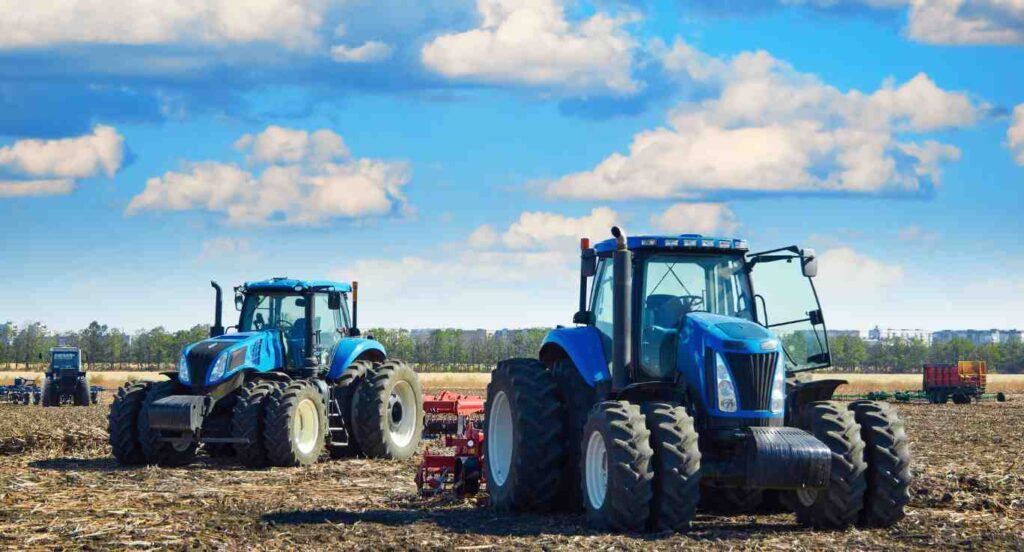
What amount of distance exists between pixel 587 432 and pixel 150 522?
4.46 meters

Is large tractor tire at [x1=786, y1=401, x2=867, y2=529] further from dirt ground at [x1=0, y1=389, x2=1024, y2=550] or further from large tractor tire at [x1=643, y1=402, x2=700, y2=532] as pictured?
large tractor tire at [x1=643, y1=402, x2=700, y2=532]

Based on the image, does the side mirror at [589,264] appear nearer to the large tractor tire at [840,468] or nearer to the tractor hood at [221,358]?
the large tractor tire at [840,468]

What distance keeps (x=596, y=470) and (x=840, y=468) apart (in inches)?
88.7

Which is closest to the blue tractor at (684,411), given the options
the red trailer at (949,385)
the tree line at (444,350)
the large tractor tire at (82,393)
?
the large tractor tire at (82,393)

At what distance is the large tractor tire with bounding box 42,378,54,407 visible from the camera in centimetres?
4391

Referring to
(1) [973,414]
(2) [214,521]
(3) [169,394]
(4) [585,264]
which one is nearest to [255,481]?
(3) [169,394]

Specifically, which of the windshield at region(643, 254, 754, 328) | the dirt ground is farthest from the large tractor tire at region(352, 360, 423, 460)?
the windshield at region(643, 254, 754, 328)

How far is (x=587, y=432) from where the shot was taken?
1214 centimetres

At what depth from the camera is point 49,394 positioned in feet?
144

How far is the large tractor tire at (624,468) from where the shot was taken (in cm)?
1124

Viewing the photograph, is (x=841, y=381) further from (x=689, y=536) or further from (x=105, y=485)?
(x=105, y=485)

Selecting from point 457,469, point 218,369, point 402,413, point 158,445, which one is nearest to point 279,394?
point 218,369

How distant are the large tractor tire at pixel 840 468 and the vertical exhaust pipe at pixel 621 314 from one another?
1.83 meters

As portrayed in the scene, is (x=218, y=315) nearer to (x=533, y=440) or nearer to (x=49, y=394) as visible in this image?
(x=533, y=440)
